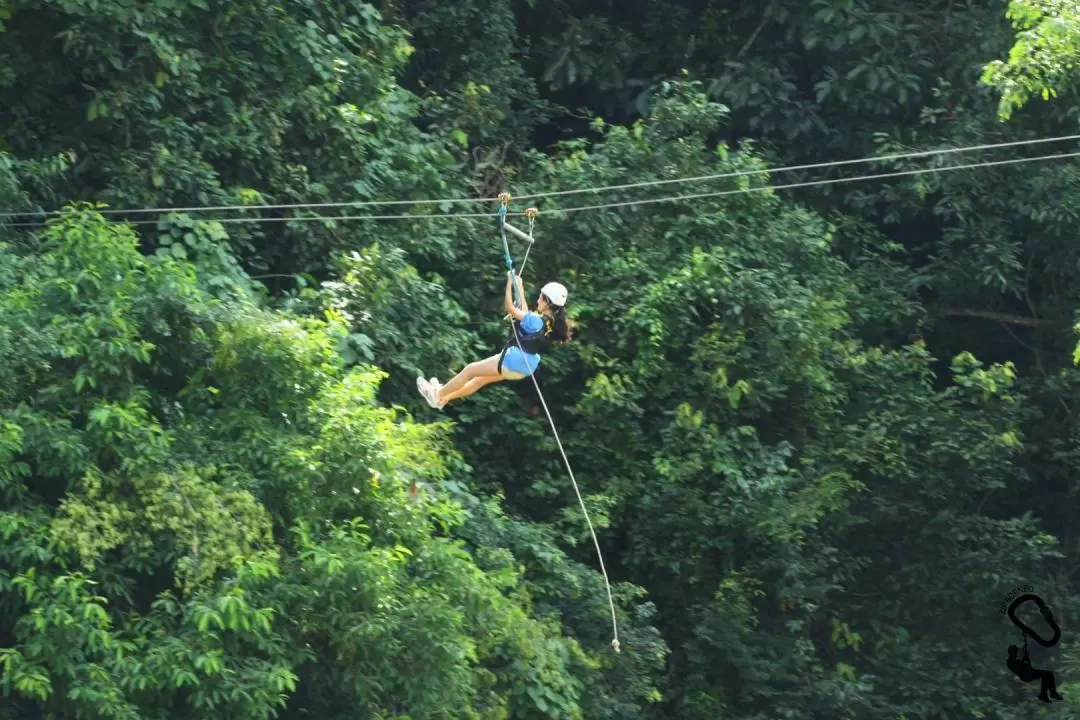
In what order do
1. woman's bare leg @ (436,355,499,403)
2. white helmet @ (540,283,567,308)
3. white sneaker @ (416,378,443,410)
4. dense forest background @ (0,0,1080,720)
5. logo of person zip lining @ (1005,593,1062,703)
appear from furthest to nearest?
1. logo of person zip lining @ (1005,593,1062,703)
2. white sneaker @ (416,378,443,410)
3. woman's bare leg @ (436,355,499,403)
4. white helmet @ (540,283,567,308)
5. dense forest background @ (0,0,1080,720)

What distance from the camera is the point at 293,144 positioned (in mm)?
12844

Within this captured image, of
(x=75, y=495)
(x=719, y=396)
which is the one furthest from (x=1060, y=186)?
(x=75, y=495)

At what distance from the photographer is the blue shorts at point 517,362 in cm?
987

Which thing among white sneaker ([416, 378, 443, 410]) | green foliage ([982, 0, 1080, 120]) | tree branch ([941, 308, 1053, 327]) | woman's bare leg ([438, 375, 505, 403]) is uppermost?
green foliage ([982, 0, 1080, 120])

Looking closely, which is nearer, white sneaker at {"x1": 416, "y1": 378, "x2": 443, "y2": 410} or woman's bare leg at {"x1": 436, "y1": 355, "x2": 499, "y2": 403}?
woman's bare leg at {"x1": 436, "y1": 355, "x2": 499, "y2": 403}

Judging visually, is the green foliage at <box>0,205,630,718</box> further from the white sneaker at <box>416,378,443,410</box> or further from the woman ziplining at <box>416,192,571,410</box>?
the woman ziplining at <box>416,192,571,410</box>

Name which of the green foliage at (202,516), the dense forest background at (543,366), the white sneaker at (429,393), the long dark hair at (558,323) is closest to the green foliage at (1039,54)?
the dense forest background at (543,366)

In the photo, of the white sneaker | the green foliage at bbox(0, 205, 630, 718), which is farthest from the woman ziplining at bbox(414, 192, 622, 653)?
the green foliage at bbox(0, 205, 630, 718)

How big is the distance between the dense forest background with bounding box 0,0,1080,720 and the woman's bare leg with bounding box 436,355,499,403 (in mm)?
414

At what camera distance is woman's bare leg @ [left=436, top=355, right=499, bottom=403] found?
10.1 metres

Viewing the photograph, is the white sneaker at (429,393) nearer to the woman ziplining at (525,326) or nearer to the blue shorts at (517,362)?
the woman ziplining at (525,326)

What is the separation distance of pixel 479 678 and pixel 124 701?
2.46 meters

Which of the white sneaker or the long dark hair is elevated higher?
the long dark hair

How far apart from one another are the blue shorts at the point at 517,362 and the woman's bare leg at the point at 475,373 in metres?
0.13
